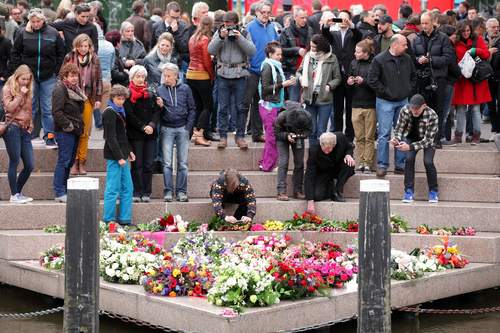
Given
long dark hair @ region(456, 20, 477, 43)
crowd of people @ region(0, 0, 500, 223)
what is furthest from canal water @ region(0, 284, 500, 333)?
long dark hair @ region(456, 20, 477, 43)

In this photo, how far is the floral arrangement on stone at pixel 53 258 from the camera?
14.8m

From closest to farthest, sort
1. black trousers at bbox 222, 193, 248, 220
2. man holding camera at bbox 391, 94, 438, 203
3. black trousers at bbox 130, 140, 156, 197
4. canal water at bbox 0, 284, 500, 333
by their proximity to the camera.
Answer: canal water at bbox 0, 284, 500, 333 < black trousers at bbox 222, 193, 248, 220 < black trousers at bbox 130, 140, 156, 197 < man holding camera at bbox 391, 94, 438, 203

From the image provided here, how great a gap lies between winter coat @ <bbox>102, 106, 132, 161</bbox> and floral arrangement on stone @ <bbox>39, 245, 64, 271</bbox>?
4.92ft

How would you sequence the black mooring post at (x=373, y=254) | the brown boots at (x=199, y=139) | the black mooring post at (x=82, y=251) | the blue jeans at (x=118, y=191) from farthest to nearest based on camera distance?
the brown boots at (x=199, y=139), the blue jeans at (x=118, y=191), the black mooring post at (x=373, y=254), the black mooring post at (x=82, y=251)

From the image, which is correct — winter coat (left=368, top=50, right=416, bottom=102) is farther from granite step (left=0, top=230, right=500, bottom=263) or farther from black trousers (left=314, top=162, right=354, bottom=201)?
granite step (left=0, top=230, right=500, bottom=263)

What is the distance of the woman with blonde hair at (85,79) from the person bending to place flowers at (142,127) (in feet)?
2.13


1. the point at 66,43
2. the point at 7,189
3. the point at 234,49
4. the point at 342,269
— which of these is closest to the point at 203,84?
the point at 234,49

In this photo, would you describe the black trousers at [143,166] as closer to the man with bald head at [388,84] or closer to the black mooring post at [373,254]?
the man with bald head at [388,84]

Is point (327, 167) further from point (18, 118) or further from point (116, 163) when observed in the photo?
point (18, 118)

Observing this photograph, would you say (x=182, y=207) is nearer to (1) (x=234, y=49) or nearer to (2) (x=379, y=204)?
(1) (x=234, y=49)

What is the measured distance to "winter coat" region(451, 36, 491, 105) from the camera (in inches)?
739

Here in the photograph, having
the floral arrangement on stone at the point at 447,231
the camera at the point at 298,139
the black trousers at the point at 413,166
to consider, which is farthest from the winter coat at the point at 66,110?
the floral arrangement on stone at the point at 447,231

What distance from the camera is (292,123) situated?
17.0 meters

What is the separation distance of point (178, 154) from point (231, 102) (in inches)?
61.3
